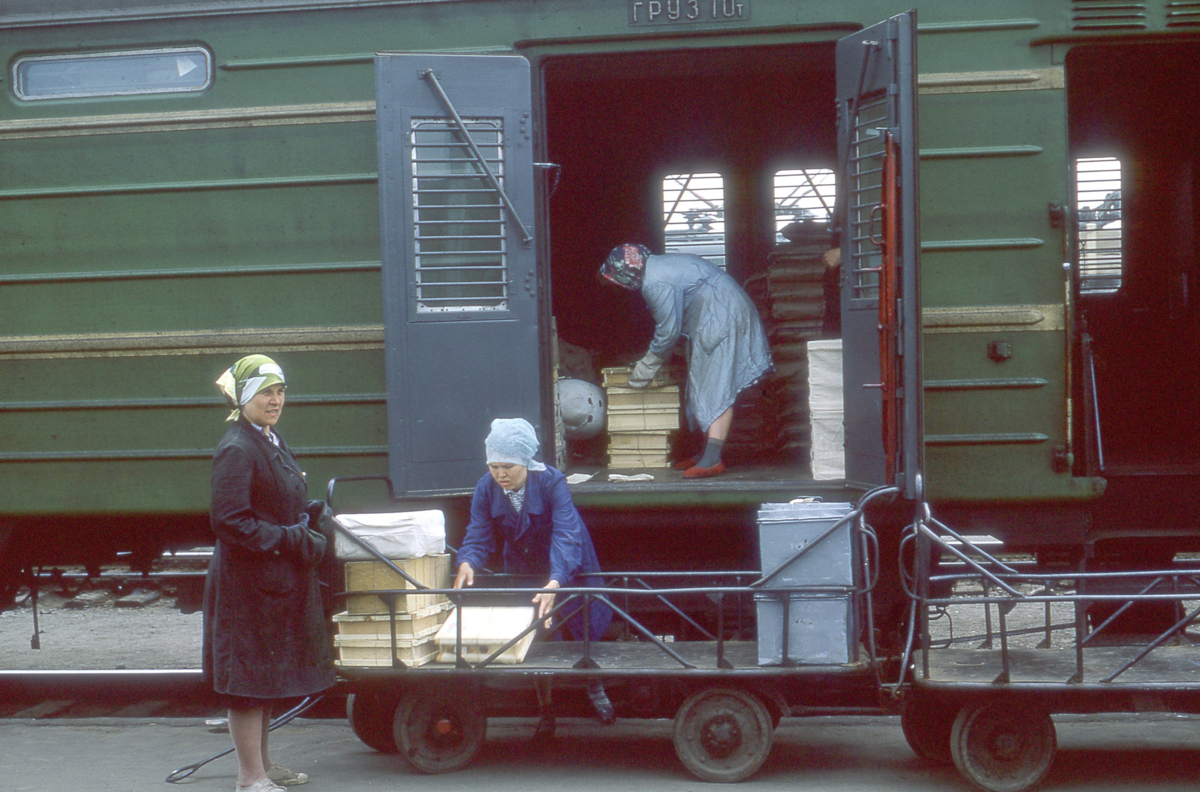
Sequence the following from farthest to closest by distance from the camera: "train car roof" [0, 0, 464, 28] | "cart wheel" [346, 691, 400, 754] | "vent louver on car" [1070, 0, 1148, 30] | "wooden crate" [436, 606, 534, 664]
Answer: "train car roof" [0, 0, 464, 28]
"vent louver on car" [1070, 0, 1148, 30]
"cart wheel" [346, 691, 400, 754]
"wooden crate" [436, 606, 534, 664]

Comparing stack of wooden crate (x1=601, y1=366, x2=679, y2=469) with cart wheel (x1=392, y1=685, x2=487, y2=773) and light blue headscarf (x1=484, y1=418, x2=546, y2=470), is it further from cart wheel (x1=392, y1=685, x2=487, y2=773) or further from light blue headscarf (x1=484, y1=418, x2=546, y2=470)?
cart wheel (x1=392, y1=685, x2=487, y2=773)

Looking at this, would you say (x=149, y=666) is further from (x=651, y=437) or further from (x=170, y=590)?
(x=651, y=437)

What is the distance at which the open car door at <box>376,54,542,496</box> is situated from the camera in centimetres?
521

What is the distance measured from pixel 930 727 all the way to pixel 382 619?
6.94 feet

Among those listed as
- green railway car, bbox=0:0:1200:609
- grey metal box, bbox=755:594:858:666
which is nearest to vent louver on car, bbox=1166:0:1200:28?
green railway car, bbox=0:0:1200:609

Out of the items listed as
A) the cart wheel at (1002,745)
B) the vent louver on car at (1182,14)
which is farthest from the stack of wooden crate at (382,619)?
the vent louver on car at (1182,14)

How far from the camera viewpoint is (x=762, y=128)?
8.37 m

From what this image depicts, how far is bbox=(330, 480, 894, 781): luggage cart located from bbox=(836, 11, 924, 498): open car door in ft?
1.47

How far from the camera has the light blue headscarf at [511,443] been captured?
15.7 feet

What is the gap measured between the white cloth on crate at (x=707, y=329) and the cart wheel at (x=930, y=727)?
1924 millimetres

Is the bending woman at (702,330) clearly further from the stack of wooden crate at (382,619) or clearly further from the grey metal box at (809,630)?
the stack of wooden crate at (382,619)

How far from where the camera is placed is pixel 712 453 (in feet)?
19.9

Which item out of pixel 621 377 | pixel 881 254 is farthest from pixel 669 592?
pixel 621 377

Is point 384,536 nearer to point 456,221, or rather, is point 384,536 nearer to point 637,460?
point 456,221
